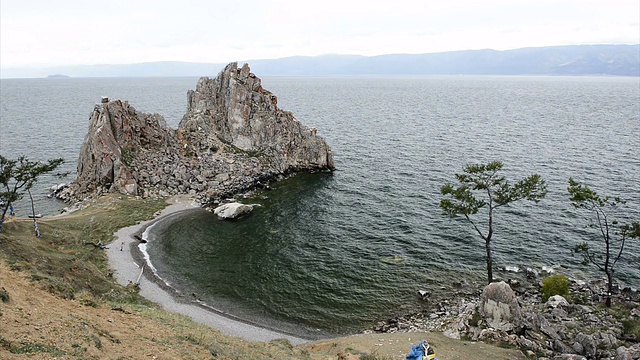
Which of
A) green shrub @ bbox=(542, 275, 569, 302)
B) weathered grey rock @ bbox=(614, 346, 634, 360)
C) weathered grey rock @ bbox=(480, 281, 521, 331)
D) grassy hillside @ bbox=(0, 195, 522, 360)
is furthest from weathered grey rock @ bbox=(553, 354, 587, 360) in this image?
green shrub @ bbox=(542, 275, 569, 302)

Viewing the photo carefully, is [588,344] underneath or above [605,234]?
underneath

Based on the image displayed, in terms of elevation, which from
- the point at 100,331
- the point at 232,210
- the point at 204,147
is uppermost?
the point at 204,147

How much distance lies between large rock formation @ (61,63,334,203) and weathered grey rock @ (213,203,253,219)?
712 cm

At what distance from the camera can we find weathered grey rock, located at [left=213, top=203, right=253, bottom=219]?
66812mm

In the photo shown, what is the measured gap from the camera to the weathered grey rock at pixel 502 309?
36062mm

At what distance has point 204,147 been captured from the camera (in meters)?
91.7

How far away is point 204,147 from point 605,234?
7853 centimetres

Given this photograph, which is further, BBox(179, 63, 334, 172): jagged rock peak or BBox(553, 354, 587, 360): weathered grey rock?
BBox(179, 63, 334, 172): jagged rock peak

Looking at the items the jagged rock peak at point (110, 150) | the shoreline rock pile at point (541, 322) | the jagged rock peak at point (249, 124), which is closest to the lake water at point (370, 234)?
the shoreline rock pile at point (541, 322)

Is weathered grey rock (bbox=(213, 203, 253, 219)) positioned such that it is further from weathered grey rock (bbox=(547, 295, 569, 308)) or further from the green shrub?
weathered grey rock (bbox=(547, 295, 569, 308))

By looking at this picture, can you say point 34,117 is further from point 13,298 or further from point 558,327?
point 558,327

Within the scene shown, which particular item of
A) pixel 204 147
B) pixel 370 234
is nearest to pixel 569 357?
pixel 370 234

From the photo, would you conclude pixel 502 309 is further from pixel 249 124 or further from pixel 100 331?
pixel 249 124

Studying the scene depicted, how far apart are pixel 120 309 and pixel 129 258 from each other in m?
25.1
